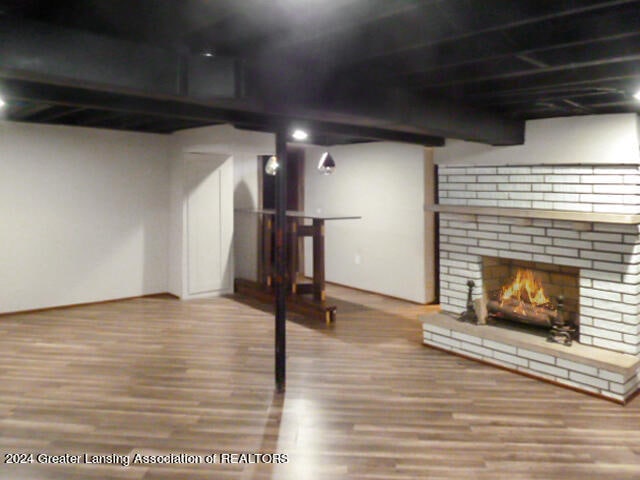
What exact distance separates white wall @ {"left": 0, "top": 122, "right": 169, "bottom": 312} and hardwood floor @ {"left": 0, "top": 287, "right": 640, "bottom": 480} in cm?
105

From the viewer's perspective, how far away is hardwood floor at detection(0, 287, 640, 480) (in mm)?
2584

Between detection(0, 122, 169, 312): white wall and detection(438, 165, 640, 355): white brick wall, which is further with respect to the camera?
detection(0, 122, 169, 312): white wall

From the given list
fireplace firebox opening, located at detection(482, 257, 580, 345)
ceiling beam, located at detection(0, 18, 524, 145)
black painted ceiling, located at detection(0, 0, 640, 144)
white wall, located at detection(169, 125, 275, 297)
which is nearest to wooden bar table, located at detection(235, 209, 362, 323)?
white wall, located at detection(169, 125, 275, 297)

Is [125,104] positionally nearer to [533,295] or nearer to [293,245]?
[293,245]

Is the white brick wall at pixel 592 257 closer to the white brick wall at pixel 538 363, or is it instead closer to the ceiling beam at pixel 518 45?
the white brick wall at pixel 538 363

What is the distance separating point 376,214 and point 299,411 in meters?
3.97

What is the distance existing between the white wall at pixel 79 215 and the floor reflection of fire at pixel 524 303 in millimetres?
4352

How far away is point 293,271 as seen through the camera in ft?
20.4

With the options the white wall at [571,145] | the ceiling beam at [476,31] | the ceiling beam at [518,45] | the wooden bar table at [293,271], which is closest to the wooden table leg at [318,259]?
the wooden bar table at [293,271]

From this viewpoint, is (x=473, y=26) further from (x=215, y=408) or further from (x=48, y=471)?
(x=48, y=471)

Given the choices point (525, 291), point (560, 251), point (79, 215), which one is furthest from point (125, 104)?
point (79, 215)

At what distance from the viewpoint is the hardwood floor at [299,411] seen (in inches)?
102

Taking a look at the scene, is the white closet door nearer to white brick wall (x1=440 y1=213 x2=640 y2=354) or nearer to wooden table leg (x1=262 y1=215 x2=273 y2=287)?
wooden table leg (x1=262 y1=215 x2=273 y2=287)

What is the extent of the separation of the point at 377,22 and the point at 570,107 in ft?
7.25
